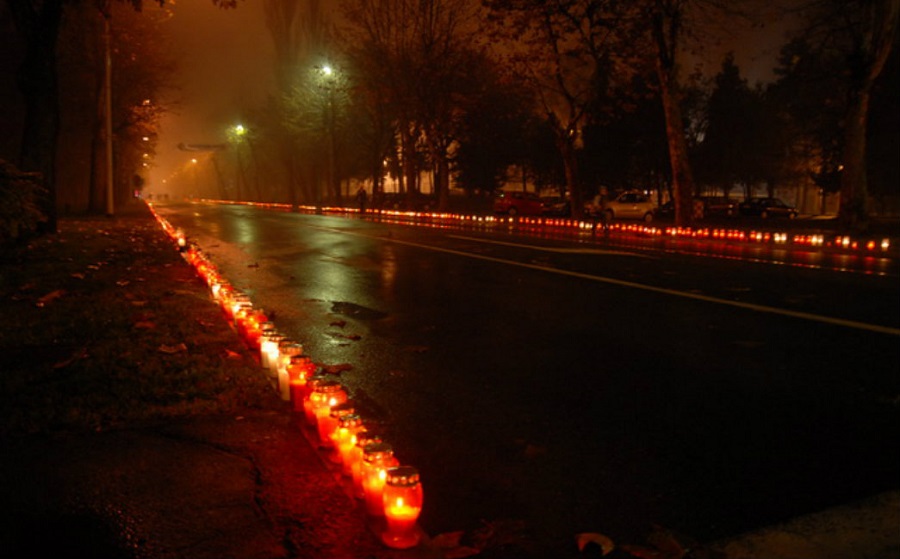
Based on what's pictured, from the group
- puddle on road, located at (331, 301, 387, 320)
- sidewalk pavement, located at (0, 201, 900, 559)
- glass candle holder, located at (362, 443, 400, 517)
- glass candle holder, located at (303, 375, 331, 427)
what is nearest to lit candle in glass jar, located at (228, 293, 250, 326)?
puddle on road, located at (331, 301, 387, 320)

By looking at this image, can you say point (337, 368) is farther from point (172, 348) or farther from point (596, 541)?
point (596, 541)

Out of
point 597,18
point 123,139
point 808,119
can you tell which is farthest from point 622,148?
point 123,139

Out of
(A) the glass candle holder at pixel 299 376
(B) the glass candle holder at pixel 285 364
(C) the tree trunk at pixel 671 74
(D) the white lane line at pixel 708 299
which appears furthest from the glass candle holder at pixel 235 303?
(C) the tree trunk at pixel 671 74

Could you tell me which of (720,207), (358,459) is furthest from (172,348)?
(720,207)

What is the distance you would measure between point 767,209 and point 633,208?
10.1 metres

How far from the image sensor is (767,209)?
45719 millimetres

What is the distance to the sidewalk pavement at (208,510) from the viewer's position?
304cm

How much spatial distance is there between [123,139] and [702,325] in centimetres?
4101

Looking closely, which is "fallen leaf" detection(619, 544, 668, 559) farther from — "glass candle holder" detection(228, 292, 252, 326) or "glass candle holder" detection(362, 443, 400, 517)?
"glass candle holder" detection(228, 292, 252, 326)

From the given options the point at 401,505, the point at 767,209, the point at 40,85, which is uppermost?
the point at 40,85

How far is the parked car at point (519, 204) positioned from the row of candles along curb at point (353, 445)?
40205 millimetres

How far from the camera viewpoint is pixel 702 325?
7867 mm

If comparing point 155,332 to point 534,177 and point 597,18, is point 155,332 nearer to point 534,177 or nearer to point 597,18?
point 597,18

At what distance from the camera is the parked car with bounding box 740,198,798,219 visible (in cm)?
4569
